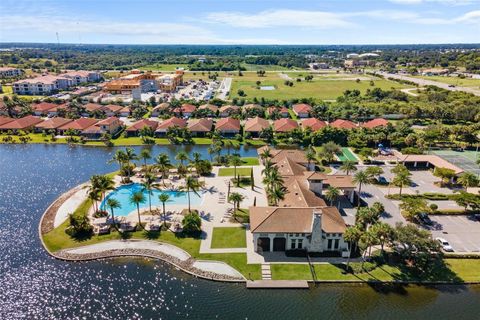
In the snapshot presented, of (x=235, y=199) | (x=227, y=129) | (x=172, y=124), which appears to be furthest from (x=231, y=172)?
(x=172, y=124)

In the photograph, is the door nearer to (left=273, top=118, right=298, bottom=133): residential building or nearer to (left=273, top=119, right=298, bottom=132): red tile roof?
(left=273, top=118, right=298, bottom=133): residential building

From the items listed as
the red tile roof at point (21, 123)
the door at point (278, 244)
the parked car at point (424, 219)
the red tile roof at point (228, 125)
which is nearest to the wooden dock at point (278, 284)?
the door at point (278, 244)

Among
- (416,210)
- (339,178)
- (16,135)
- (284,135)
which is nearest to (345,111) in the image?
(284,135)

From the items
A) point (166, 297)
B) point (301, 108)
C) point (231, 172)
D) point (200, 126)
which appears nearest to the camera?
point (166, 297)

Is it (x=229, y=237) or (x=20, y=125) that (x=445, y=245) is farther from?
(x=20, y=125)

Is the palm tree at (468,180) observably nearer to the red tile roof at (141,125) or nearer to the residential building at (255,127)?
the residential building at (255,127)

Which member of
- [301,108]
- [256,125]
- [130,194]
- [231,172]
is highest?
[301,108]

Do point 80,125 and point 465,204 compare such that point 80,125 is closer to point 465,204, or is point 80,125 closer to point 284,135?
point 284,135
